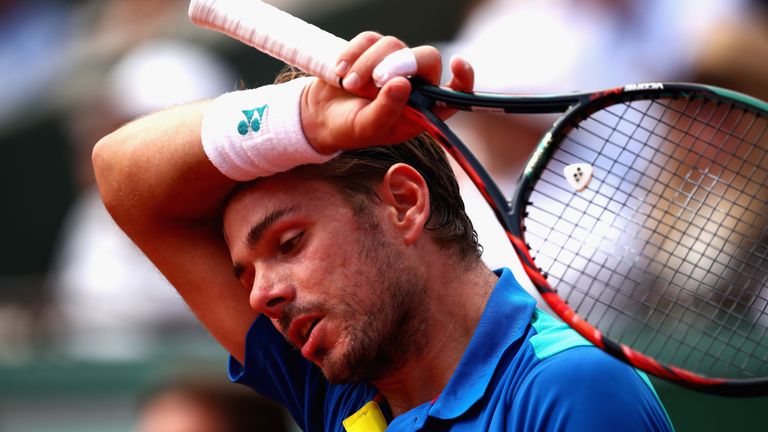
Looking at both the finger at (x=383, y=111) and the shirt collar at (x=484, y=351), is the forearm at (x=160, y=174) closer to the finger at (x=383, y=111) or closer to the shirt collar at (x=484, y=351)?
the finger at (x=383, y=111)

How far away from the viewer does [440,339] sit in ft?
7.78

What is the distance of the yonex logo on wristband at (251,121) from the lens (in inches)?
91.2

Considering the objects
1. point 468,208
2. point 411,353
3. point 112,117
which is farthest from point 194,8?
point 112,117

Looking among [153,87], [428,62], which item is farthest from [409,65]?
[153,87]

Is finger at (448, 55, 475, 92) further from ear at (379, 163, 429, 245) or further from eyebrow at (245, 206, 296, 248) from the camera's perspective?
eyebrow at (245, 206, 296, 248)

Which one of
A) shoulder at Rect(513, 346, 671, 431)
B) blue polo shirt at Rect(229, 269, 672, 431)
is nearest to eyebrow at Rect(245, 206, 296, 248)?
blue polo shirt at Rect(229, 269, 672, 431)

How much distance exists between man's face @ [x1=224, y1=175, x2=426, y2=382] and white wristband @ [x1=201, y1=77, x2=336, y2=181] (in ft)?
0.29

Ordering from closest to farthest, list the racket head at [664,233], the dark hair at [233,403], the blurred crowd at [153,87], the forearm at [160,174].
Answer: the racket head at [664,233]
the forearm at [160,174]
the dark hair at [233,403]
the blurred crowd at [153,87]

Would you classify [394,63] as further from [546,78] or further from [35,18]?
[35,18]

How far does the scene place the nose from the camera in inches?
91.4

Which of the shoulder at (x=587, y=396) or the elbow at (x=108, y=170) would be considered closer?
the shoulder at (x=587, y=396)

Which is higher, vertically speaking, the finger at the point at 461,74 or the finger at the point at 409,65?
the finger at the point at 461,74

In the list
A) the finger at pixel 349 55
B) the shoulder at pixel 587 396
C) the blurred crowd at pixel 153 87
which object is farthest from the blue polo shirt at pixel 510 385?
the blurred crowd at pixel 153 87

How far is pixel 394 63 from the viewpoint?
2.15 metres
